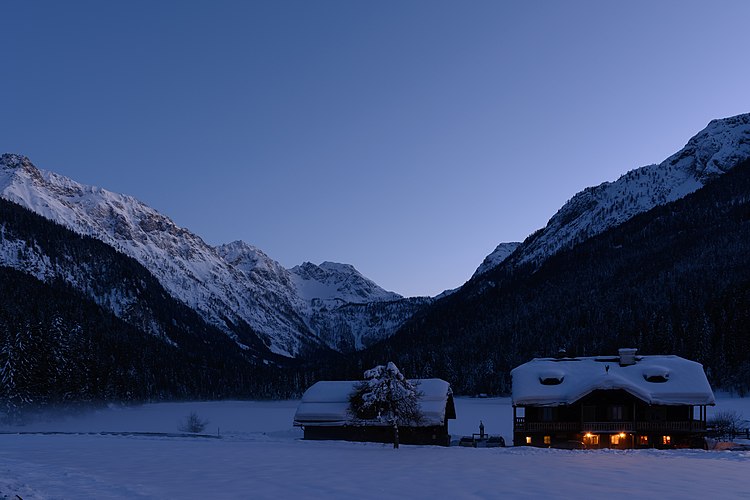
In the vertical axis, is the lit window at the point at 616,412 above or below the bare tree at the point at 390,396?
below

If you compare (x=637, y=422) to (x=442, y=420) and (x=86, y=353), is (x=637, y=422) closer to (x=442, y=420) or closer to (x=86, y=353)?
(x=442, y=420)

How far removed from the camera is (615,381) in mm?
52750

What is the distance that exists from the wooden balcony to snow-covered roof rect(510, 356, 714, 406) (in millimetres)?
1910

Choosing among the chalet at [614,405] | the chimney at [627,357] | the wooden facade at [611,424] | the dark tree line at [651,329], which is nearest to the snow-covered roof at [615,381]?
the chalet at [614,405]

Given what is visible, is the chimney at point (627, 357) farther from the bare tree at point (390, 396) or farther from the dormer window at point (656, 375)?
the bare tree at point (390, 396)

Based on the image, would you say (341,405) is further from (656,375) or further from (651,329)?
(651,329)

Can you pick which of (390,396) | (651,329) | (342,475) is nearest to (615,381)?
(390,396)

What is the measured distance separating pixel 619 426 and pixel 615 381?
3.71 m

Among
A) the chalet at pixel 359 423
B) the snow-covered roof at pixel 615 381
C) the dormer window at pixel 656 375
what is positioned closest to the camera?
the snow-covered roof at pixel 615 381

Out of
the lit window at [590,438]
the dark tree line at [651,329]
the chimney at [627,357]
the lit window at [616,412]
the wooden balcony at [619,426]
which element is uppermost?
the dark tree line at [651,329]

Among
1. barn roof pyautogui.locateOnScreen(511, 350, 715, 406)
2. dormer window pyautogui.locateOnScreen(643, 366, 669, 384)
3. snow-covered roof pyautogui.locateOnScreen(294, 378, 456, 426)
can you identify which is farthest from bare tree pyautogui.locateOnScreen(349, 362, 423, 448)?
dormer window pyautogui.locateOnScreen(643, 366, 669, 384)

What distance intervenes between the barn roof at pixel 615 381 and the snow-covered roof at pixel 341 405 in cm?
624

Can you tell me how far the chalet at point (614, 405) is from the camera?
52.5 m

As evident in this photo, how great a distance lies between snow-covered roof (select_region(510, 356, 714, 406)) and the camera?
172 feet
